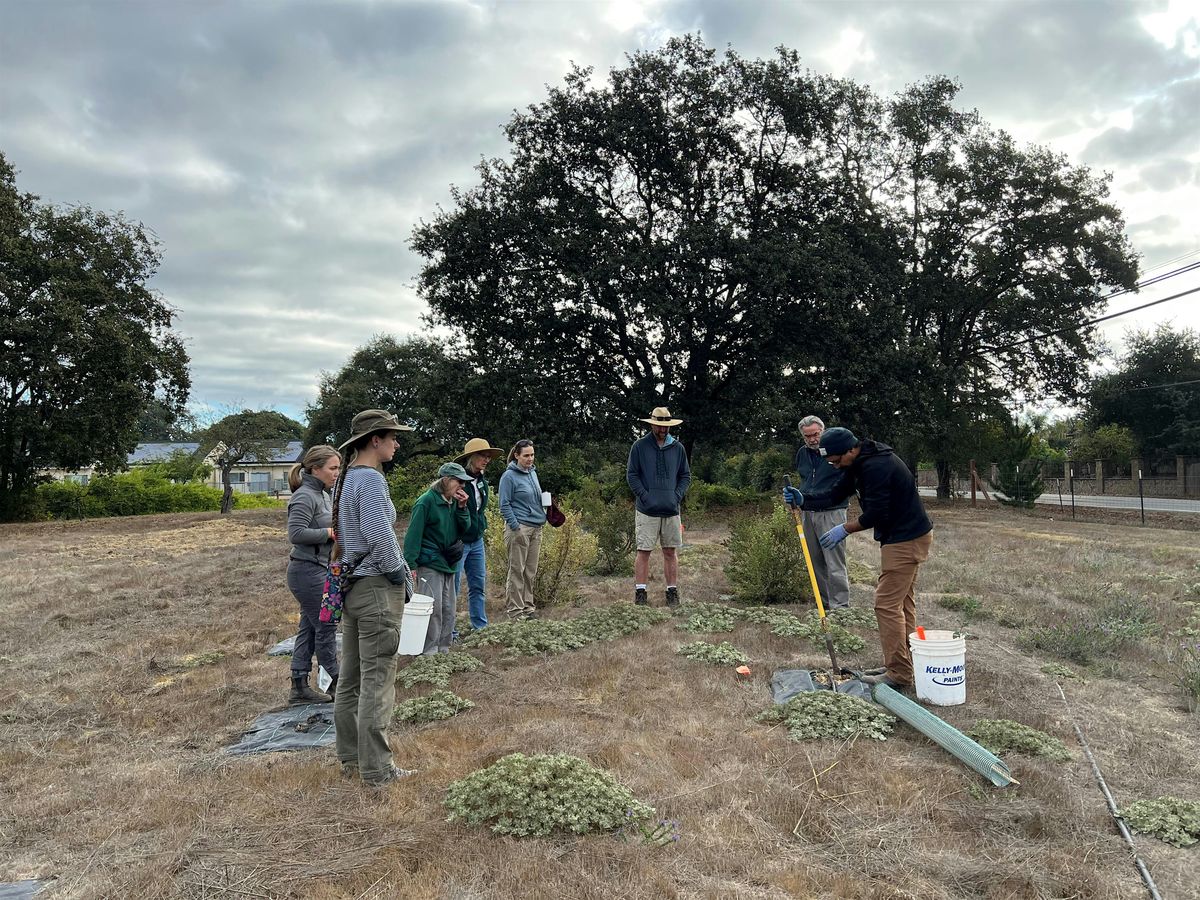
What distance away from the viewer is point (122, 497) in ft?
107

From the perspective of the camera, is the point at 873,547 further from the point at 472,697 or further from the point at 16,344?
the point at 16,344

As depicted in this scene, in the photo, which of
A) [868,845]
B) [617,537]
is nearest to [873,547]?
[617,537]

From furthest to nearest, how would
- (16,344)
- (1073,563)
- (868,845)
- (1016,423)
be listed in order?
(1016,423), (16,344), (1073,563), (868,845)

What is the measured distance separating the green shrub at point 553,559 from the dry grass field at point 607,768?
2119mm

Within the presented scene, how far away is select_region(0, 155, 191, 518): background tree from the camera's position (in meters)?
23.2

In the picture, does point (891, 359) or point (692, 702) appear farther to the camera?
point (891, 359)

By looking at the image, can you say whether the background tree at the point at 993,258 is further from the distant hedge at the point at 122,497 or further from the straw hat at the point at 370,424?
the distant hedge at the point at 122,497

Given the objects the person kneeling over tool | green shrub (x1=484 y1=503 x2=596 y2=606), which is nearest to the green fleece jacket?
green shrub (x1=484 y1=503 x2=596 y2=606)

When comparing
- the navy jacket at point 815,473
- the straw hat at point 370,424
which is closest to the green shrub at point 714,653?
the navy jacket at point 815,473

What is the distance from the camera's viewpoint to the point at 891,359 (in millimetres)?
20062

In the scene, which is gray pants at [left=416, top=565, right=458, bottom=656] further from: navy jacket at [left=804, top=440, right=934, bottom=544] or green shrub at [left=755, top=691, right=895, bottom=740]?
navy jacket at [left=804, top=440, right=934, bottom=544]

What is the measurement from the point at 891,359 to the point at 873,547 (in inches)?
267

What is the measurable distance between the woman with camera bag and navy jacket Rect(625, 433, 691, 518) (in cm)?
237

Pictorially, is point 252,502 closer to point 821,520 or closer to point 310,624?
point 310,624
